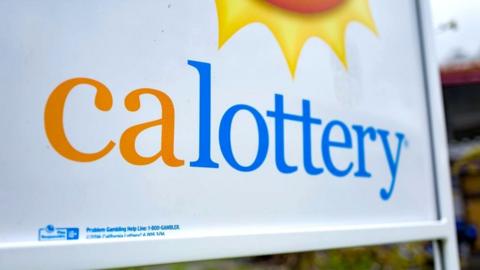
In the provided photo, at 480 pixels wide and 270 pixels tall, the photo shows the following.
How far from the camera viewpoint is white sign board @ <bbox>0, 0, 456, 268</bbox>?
2.34ft

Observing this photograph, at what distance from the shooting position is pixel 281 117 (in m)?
1.00

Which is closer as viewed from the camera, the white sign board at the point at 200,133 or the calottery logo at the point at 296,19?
the white sign board at the point at 200,133

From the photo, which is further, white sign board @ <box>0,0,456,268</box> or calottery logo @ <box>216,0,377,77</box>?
calottery logo @ <box>216,0,377,77</box>

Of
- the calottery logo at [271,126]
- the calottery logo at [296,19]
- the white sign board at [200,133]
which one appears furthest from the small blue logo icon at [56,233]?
the calottery logo at [296,19]

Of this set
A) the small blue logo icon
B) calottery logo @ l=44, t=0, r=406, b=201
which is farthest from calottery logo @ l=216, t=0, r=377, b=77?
the small blue logo icon

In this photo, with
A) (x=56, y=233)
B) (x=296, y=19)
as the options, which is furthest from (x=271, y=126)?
(x=56, y=233)

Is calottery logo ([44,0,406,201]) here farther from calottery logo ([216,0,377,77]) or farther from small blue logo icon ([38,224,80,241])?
small blue logo icon ([38,224,80,241])

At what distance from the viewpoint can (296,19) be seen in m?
1.08

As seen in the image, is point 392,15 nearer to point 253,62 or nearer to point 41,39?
point 253,62

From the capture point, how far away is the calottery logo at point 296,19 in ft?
3.17

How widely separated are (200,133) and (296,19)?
16.3 inches

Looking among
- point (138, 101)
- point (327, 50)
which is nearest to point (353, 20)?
point (327, 50)

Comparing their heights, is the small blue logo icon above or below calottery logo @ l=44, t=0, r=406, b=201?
below

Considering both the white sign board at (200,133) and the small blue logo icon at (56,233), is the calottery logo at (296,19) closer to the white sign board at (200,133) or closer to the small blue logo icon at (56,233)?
the white sign board at (200,133)
